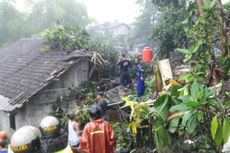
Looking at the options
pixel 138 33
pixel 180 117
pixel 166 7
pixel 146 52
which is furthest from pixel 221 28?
pixel 138 33

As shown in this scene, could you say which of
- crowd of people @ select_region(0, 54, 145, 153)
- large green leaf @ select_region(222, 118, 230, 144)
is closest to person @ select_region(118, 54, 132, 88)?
crowd of people @ select_region(0, 54, 145, 153)

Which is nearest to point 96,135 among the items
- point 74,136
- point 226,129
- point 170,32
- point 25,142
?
point 226,129

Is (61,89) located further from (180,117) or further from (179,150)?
(180,117)

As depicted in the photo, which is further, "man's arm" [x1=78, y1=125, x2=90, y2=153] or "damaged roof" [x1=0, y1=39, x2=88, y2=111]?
"damaged roof" [x1=0, y1=39, x2=88, y2=111]

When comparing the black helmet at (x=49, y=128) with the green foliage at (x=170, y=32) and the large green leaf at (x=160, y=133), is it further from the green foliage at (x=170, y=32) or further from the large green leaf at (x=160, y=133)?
the large green leaf at (x=160, y=133)

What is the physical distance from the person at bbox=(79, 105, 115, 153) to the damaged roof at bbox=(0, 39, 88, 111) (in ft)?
22.5

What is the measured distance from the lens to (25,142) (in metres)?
9.14

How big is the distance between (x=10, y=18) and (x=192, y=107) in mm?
32272

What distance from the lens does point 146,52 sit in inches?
540

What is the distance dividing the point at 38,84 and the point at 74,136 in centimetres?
451

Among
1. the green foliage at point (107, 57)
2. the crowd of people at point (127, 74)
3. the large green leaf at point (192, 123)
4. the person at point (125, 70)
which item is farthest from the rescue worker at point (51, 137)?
the large green leaf at point (192, 123)

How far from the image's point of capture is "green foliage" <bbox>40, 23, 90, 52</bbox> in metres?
16.5

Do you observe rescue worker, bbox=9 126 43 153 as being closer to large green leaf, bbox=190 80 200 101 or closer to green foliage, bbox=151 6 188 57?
large green leaf, bbox=190 80 200 101

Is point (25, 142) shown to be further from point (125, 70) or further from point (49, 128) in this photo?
point (125, 70)
